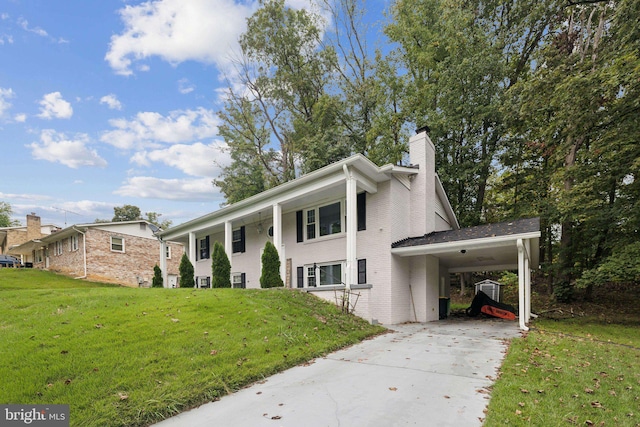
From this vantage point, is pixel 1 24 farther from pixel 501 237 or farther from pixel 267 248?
pixel 501 237

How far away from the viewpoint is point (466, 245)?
9406 millimetres

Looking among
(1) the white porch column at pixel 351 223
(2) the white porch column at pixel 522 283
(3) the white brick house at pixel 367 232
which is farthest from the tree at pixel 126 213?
(2) the white porch column at pixel 522 283

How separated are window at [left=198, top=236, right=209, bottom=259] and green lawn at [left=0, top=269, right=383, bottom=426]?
9866 millimetres

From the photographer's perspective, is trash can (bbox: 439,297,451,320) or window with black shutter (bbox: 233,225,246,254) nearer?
trash can (bbox: 439,297,451,320)

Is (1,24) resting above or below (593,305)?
above

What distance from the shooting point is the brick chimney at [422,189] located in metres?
11.7

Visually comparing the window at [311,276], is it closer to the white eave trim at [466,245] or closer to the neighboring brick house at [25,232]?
the white eave trim at [466,245]

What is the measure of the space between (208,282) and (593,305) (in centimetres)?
1942

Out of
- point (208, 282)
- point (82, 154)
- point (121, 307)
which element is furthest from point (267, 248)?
point (82, 154)

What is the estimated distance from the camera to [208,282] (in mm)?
18156

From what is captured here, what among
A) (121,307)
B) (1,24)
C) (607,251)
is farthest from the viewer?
(607,251)

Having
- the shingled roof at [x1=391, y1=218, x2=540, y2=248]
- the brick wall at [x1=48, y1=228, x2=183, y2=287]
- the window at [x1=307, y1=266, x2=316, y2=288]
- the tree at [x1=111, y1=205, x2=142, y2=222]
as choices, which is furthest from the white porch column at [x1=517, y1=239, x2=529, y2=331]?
the tree at [x1=111, y1=205, x2=142, y2=222]

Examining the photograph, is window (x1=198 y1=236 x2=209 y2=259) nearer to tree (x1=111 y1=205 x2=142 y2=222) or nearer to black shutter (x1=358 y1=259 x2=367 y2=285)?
black shutter (x1=358 y1=259 x2=367 y2=285)

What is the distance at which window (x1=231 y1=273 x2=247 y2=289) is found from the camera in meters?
15.7
